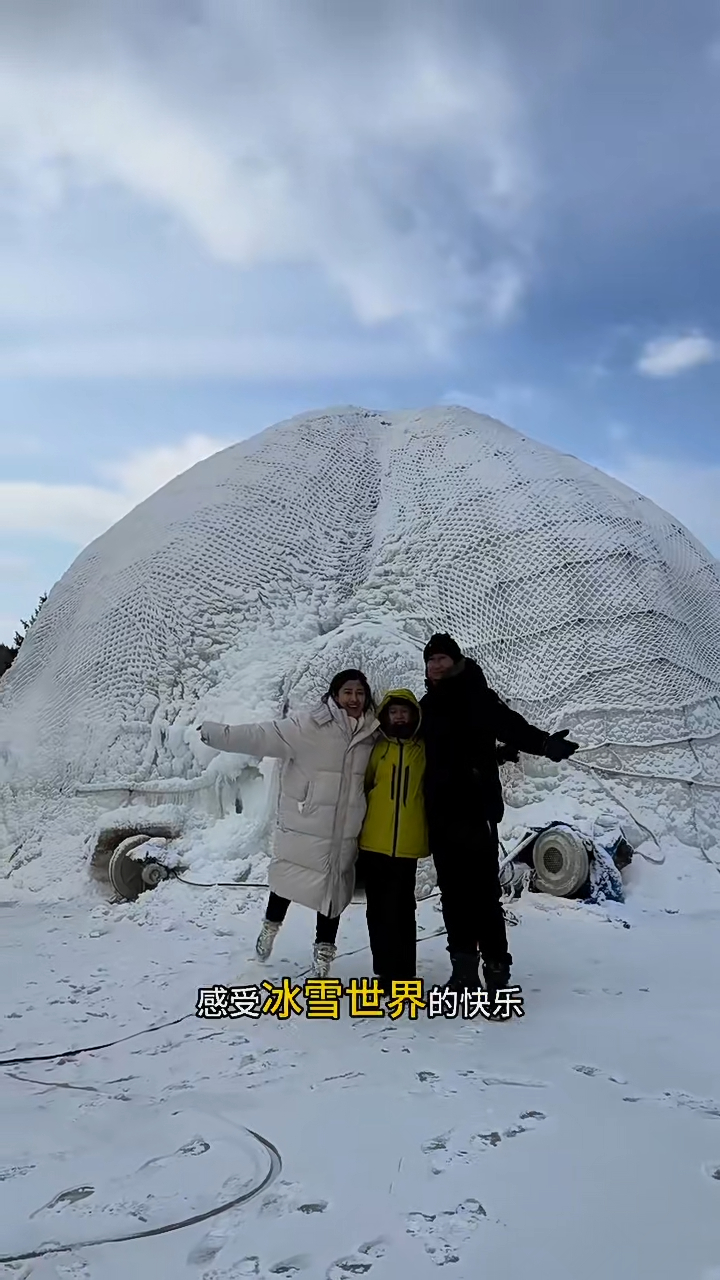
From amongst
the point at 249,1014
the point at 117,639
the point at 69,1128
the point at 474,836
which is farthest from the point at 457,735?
the point at 117,639

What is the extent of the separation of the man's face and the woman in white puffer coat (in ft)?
0.85

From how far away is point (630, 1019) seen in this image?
314 cm

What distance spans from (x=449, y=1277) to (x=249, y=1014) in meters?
1.67

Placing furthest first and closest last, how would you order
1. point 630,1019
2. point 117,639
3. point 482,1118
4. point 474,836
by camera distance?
point 117,639, point 474,836, point 630,1019, point 482,1118

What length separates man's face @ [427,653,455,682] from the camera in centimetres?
354

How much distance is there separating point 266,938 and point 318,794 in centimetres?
68

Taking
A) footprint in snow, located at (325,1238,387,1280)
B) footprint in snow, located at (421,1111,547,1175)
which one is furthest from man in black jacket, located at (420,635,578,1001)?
footprint in snow, located at (325,1238,387,1280)

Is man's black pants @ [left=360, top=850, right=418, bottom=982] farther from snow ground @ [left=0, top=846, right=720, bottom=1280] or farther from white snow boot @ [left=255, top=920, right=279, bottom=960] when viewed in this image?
white snow boot @ [left=255, top=920, right=279, bottom=960]

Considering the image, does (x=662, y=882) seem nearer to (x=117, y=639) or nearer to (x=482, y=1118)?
(x=482, y=1118)

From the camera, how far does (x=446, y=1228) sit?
5.96ft

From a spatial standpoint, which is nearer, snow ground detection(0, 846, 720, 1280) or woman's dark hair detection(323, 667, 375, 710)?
snow ground detection(0, 846, 720, 1280)

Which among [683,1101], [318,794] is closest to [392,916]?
[318,794]

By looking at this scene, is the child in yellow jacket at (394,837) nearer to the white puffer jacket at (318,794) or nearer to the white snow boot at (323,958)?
the white puffer jacket at (318,794)

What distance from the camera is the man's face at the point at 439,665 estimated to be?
3543mm
